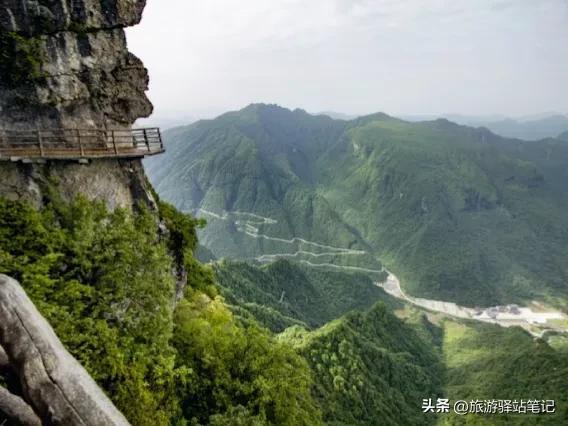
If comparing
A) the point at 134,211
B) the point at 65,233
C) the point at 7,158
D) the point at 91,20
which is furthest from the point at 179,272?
the point at 91,20

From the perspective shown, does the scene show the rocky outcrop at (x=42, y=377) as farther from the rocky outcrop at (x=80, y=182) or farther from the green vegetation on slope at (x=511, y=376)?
the green vegetation on slope at (x=511, y=376)

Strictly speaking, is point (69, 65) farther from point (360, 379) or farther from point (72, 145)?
point (360, 379)

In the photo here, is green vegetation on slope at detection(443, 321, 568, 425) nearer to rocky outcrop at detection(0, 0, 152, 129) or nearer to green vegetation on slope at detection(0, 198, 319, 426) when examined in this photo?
green vegetation on slope at detection(0, 198, 319, 426)

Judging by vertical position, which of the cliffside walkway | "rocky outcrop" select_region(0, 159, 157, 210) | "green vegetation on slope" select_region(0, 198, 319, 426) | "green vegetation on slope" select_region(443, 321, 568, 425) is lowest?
"green vegetation on slope" select_region(443, 321, 568, 425)

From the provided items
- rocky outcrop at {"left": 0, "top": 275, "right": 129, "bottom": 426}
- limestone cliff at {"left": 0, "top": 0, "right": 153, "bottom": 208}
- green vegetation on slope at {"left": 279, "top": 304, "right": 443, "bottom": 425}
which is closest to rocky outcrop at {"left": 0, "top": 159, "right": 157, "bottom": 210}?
limestone cliff at {"left": 0, "top": 0, "right": 153, "bottom": 208}

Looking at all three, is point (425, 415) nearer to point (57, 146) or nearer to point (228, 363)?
point (228, 363)

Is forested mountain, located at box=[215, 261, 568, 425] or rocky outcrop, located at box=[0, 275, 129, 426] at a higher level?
rocky outcrop, located at box=[0, 275, 129, 426]

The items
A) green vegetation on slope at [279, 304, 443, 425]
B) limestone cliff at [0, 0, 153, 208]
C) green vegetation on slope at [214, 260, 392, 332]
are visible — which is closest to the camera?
limestone cliff at [0, 0, 153, 208]

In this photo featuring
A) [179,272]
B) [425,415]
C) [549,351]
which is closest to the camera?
[179,272]
